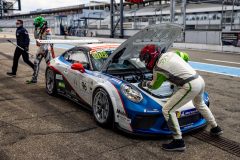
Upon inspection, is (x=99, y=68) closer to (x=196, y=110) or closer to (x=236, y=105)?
(x=196, y=110)

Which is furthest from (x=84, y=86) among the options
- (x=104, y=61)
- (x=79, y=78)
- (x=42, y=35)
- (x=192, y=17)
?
(x=192, y=17)

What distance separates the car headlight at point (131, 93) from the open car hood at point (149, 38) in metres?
0.76

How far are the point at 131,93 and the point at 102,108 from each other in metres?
0.63

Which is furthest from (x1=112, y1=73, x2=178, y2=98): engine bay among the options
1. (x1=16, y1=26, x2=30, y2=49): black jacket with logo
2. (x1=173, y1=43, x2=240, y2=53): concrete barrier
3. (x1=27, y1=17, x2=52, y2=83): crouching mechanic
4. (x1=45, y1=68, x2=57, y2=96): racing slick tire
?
(x1=173, y1=43, x2=240, y2=53): concrete barrier

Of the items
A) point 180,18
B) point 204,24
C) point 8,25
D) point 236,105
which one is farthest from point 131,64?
point 8,25

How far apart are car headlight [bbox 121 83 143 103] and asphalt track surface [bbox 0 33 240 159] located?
1.92ft

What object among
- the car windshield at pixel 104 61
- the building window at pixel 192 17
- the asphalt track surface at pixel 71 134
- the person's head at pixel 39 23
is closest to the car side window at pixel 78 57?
the car windshield at pixel 104 61

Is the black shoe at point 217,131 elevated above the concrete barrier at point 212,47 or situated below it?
below

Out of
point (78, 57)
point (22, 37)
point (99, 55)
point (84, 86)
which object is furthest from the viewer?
point (22, 37)

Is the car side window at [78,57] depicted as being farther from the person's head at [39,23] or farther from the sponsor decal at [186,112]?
the person's head at [39,23]

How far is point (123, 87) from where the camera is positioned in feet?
11.6

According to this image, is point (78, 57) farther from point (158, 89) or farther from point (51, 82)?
point (158, 89)

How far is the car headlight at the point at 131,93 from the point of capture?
340 centimetres

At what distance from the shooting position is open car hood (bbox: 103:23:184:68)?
144 inches
